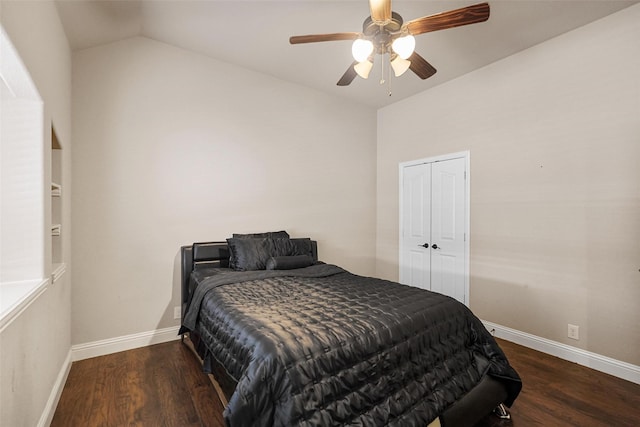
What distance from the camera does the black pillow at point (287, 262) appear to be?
3.03 meters

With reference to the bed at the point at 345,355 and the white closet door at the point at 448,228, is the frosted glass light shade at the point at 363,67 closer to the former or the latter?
the bed at the point at 345,355

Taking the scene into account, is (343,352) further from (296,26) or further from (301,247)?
(296,26)

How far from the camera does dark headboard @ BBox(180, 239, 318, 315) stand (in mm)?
3107

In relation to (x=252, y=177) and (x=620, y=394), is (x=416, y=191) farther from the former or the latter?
(x=620, y=394)

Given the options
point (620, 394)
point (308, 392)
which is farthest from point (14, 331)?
point (620, 394)

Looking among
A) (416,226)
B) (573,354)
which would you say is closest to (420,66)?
(416,226)

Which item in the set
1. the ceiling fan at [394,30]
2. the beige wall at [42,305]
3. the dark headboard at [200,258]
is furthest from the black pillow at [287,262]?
the ceiling fan at [394,30]

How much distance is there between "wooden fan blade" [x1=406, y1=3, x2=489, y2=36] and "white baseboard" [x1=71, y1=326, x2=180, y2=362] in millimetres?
3368

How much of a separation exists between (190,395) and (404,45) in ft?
9.10

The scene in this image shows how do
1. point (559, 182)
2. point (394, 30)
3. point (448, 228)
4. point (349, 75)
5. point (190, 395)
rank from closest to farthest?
point (394, 30) < point (190, 395) < point (349, 75) < point (559, 182) < point (448, 228)

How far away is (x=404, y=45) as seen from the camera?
1978mm

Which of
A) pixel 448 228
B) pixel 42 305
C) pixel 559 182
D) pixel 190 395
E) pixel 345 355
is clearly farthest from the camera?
pixel 448 228

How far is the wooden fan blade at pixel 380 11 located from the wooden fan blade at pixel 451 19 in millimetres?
167

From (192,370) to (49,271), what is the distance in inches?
51.0
